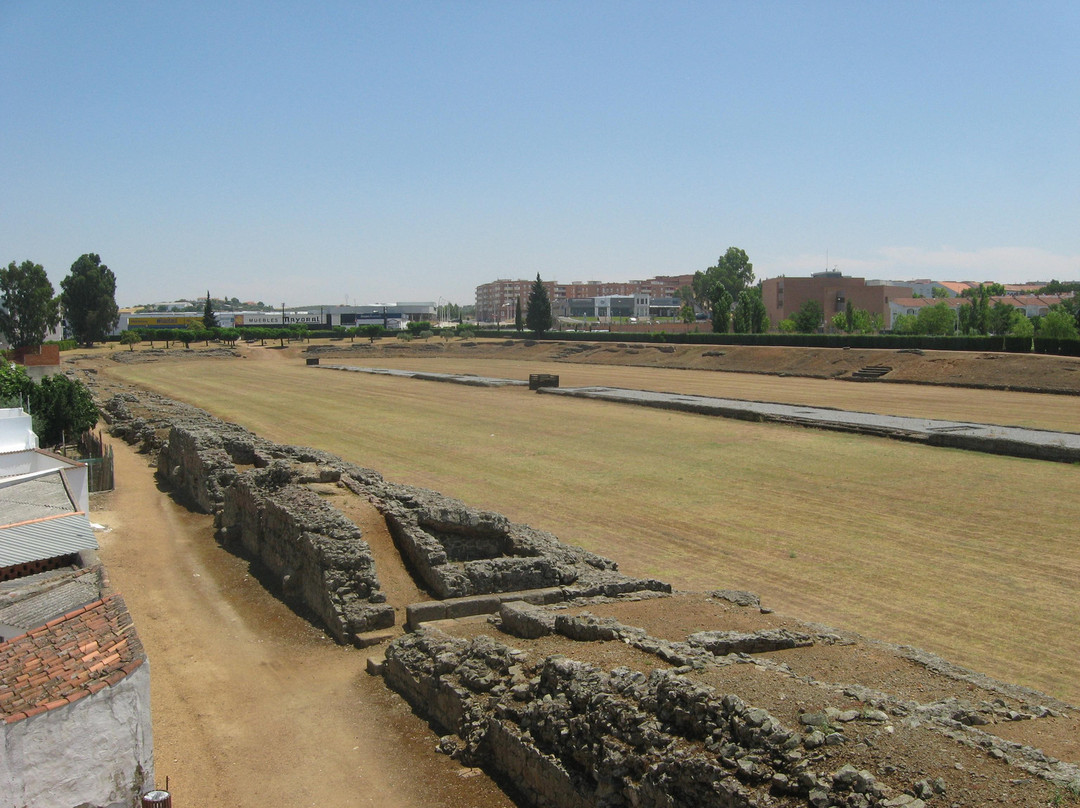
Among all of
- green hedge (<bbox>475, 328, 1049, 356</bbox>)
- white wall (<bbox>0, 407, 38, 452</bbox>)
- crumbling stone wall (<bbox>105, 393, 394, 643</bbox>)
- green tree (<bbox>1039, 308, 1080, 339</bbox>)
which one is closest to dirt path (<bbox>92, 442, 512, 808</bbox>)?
crumbling stone wall (<bbox>105, 393, 394, 643</bbox>)

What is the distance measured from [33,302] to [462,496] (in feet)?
222

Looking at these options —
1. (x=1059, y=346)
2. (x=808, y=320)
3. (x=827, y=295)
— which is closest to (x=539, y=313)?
(x=808, y=320)

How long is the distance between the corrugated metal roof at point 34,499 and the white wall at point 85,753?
24.8 feet

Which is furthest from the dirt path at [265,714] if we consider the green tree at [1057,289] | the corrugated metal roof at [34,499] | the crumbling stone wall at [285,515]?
the green tree at [1057,289]

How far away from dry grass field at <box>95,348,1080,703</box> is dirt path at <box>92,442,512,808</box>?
616 centimetres

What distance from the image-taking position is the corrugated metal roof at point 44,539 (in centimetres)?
1183

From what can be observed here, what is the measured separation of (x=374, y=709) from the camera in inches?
378

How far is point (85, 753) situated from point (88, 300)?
4000 inches

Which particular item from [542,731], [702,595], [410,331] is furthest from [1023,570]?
[410,331]

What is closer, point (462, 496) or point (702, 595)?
point (702, 595)

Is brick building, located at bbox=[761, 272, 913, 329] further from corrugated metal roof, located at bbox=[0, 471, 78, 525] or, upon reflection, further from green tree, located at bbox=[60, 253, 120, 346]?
corrugated metal roof, located at bbox=[0, 471, 78, 525]

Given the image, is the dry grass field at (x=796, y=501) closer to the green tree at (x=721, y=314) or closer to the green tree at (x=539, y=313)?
the green tree at (x=721, y=314)

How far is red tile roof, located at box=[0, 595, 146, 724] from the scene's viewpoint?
643cm

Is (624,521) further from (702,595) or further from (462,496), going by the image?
(702,595)
